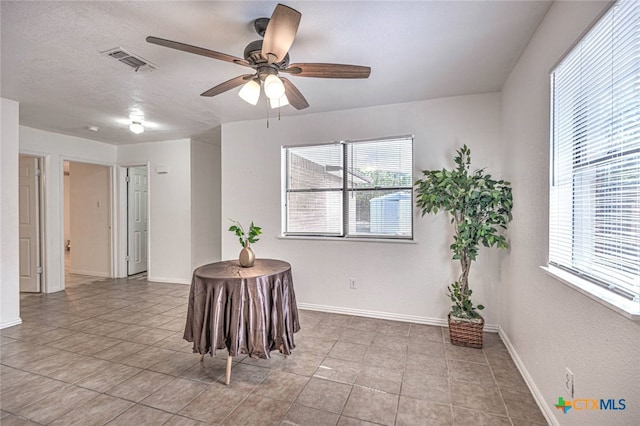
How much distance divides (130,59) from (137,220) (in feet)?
13.8

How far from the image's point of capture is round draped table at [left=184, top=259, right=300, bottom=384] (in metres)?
2.06

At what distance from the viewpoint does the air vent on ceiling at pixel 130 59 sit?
2.21m

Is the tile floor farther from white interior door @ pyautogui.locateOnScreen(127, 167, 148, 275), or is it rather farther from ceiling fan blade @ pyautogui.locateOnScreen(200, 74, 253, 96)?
white interior door @ pyautogui.locateOnScreen(127, 167, 148, 275)

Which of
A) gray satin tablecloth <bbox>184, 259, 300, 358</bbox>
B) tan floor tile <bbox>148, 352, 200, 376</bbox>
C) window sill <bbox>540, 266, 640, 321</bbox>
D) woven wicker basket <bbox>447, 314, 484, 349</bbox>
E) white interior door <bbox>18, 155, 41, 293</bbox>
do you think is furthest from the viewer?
white interior door <bbox>18, 155, 41, 293</bbox>

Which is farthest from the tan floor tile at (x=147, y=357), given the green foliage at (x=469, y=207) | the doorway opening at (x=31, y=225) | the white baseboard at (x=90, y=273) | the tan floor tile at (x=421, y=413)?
the white baseboard at (x=90, y=273)

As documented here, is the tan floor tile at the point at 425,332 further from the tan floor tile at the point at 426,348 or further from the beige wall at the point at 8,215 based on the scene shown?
the beige wall at the point at 8,215

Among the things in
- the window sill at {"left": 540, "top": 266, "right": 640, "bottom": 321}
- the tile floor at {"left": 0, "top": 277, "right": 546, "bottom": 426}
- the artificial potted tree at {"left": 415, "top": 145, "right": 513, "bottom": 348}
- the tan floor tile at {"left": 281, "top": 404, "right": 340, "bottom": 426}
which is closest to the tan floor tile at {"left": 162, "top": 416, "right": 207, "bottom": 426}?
the tile floor at {"left": 0, "top": 277, "right": 546, "bottom": 426}

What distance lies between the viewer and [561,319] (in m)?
1.61

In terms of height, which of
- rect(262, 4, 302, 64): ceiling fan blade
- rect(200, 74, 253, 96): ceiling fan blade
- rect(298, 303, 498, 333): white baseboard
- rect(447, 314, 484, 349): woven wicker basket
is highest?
rect(262, 4, 302, 64): ceiling fan blade

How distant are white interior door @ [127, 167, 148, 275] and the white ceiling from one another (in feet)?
7.43

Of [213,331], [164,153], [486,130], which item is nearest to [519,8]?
[486,130]

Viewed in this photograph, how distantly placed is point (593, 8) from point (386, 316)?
298 cm

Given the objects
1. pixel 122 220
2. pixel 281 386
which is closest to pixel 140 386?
pixel 281 386

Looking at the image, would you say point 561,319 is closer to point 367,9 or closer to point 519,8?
point 519,8
